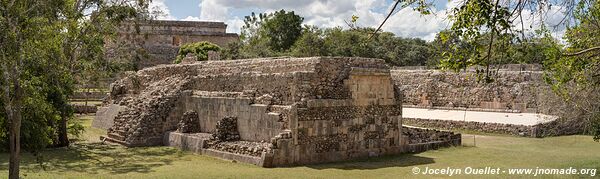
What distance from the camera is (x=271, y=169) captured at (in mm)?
11695

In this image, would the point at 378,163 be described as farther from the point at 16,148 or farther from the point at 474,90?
the point at 474,90

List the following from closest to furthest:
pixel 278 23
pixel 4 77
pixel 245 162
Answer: pixel 4 77
pixel 245 162
pixel 278 23

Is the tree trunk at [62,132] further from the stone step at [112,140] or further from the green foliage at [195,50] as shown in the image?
the green foliage at [195,50]

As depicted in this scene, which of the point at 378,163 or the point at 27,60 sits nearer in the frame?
the point at 27,60

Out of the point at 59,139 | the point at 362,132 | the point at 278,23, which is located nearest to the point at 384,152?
the point at 362,132

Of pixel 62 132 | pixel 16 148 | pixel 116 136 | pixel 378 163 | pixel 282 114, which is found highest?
pixel 282 114

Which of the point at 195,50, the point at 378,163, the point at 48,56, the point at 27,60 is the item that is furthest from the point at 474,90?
the point at 195,50

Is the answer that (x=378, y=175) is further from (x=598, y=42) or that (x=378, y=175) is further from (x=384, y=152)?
(x=598, y=42)

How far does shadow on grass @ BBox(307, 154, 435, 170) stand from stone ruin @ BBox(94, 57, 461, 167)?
1.07ft

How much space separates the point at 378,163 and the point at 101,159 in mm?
6633

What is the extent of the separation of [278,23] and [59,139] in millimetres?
34260

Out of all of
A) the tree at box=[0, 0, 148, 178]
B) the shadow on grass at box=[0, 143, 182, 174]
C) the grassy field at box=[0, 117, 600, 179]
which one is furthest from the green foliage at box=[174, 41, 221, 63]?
the tree at box=[0, 0, 148, 178]

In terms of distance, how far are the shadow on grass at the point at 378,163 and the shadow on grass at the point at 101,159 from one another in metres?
3.80

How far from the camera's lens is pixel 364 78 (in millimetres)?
13852
